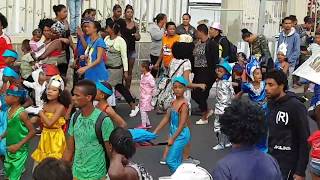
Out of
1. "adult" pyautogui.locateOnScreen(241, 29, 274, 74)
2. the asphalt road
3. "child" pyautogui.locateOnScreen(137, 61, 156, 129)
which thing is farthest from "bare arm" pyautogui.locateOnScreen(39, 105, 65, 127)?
"adult" pyautogui.locateOnScreen(241, 29, 274, 74)

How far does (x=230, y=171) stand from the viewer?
402 cm

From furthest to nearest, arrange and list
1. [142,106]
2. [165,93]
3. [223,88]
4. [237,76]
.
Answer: [237,76] < [142,106] < [165,93] < [223,88]

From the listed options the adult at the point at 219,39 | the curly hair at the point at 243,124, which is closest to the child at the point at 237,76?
the adult at the point at 219,39

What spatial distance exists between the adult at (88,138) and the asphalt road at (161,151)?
7.81 ft

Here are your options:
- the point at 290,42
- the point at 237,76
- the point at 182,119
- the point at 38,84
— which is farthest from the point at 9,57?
the point at 290,42

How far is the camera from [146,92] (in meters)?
11.0

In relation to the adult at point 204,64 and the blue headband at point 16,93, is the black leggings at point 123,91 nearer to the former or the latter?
the adult at point 204,64

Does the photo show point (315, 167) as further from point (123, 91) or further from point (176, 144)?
point (123, 91)

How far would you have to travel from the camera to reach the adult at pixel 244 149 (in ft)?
13.2

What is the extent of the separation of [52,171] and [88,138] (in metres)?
2.09

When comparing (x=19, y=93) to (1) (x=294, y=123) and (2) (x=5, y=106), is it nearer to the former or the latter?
(2) (x=5, y=106)

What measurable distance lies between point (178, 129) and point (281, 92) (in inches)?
80.8

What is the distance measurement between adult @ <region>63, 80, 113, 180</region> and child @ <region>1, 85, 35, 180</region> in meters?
1.40

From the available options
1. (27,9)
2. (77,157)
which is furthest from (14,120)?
(27,9)
